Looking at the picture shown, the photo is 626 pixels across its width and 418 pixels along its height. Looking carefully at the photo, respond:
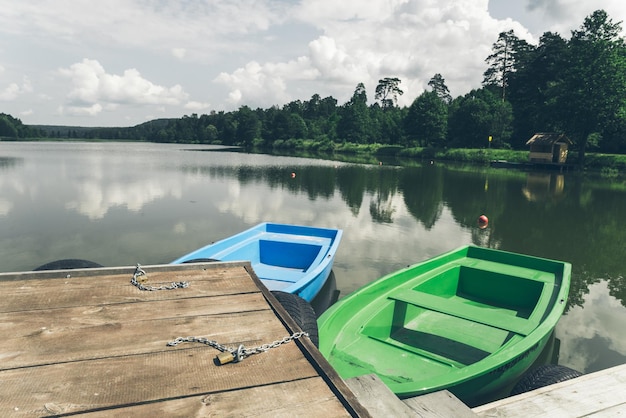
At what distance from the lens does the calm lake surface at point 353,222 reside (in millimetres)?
9578

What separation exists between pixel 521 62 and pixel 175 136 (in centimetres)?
12869

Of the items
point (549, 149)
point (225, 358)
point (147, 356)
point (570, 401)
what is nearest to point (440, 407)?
point (570, 401)

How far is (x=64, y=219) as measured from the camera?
585 inches

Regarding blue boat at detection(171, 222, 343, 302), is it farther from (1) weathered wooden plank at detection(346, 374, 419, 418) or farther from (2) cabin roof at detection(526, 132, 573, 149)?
(2) cabin roof at detection(526, 132, 573, 149)

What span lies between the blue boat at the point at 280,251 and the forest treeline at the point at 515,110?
43.4 m

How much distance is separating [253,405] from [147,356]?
2.79 ft

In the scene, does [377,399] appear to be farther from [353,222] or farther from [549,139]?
[549,139]

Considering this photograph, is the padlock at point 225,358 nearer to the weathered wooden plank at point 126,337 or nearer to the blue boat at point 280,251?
the weathered wooden plank at point 126,337

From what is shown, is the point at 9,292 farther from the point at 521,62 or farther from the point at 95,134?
the point at 95,134

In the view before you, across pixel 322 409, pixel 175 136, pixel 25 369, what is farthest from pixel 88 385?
pixel 175 136

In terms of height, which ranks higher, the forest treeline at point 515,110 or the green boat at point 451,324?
the forest treeline at point 515,110

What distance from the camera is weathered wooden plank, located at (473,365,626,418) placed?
2875 mm

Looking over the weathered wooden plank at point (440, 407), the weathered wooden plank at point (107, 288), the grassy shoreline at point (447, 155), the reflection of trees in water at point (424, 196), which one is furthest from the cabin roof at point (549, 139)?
the weathered wooden plank at point (440, 407)

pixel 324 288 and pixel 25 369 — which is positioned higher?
pixel 25 369
